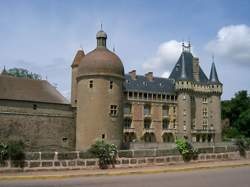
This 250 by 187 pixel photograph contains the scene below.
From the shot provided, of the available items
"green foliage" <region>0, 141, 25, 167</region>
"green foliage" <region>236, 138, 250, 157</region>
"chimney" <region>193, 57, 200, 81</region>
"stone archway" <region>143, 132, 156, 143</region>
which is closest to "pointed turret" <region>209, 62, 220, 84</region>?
"chimney" <region>193, 57, 200, 81</region>

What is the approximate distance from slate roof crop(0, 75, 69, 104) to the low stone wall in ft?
62.9

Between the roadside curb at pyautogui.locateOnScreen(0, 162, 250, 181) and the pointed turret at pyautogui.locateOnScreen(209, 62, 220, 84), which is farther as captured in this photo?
the pointed turret at pyautogui.locateOnScreen(209, 62, 220, 84)

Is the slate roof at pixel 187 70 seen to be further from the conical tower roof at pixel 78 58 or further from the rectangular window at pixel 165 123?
the conical tower roof at pixel 78 58

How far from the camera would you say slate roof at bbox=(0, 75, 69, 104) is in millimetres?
40031

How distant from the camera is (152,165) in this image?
2348cm

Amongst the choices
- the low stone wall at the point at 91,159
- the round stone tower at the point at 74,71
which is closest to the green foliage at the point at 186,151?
the low stone wall at the point at 91,159

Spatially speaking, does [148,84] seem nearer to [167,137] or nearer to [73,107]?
[167,137]

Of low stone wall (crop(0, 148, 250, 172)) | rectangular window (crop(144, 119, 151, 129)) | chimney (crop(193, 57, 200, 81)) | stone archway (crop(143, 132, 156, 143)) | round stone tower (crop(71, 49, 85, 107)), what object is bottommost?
low stone wall (crop(0, 148, 250, 172))

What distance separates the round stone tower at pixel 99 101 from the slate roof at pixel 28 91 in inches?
170

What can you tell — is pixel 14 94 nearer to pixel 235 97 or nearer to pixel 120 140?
pixel 120 140

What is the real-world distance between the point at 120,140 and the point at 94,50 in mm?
9640

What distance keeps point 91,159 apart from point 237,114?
5663cm

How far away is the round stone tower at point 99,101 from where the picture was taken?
38406 millimetres

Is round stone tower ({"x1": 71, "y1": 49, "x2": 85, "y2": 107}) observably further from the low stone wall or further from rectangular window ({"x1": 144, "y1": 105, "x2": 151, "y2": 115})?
the low stone wall
